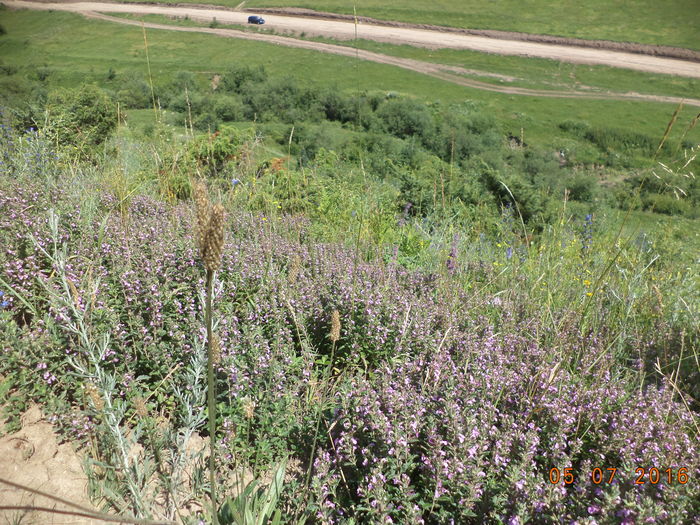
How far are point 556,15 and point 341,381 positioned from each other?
64.4 m

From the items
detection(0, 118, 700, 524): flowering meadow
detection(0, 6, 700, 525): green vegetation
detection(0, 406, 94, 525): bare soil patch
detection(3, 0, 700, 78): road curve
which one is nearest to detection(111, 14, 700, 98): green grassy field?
detection(3, 0, 700, 78): road curve

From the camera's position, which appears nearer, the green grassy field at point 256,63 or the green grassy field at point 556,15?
the green grassy field at point 256,63

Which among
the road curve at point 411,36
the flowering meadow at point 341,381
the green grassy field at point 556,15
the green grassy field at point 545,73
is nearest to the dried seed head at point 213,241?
the flowering meadow at point 341,381

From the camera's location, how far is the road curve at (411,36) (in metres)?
43.8

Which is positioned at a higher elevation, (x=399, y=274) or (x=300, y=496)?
(x=399, y=274)

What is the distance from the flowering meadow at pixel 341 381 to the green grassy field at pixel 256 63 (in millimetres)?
26995

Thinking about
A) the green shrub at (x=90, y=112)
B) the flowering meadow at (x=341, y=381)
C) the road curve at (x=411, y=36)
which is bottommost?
the flowering meadow at (x=341, y=381)

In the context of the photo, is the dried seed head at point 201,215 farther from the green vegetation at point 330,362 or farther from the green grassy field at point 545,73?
the green grassy field at point 545,73

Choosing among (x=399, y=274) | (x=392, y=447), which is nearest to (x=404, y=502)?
(x=392, y=447)

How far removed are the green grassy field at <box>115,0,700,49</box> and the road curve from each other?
2.97 metres

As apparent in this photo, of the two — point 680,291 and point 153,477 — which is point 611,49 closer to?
point 680,291

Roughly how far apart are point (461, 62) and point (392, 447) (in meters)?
45.8

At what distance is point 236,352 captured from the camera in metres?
2.82

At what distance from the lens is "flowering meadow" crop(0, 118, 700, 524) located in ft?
6.77
